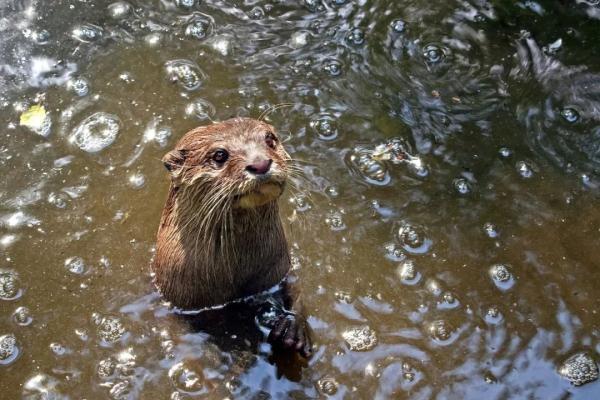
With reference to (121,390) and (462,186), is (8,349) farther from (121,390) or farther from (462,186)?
(462,186)

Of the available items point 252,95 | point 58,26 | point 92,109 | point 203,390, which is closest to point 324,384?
point 203,390

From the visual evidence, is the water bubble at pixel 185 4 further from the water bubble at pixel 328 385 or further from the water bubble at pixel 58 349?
the water bubble at pixel 328 385

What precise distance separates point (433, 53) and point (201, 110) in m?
1.49

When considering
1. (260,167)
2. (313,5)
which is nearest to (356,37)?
(313,5)

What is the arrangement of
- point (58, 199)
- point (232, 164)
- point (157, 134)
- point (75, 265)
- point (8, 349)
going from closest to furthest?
point (232, 164)
point (8, 349)
point (75, 265)
point (58, 199)
point (157, 134)

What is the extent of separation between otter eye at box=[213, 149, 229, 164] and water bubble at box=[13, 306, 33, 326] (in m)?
1.34

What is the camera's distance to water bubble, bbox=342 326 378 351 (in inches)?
143

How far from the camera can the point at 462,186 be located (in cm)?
424

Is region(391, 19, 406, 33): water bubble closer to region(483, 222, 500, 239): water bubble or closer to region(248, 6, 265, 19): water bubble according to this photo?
region(248, 6, 265, 19): water bubble

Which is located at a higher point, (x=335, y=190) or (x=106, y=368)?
(x=335, y=190)

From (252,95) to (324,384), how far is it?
6.27 ft

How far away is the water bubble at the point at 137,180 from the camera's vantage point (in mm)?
4293

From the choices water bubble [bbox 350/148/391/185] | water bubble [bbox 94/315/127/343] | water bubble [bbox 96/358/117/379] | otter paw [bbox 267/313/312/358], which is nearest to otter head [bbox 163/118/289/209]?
otter paw [bbox 267/313/312/358]

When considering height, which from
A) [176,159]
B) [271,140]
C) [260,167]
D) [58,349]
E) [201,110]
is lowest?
[58,349]
